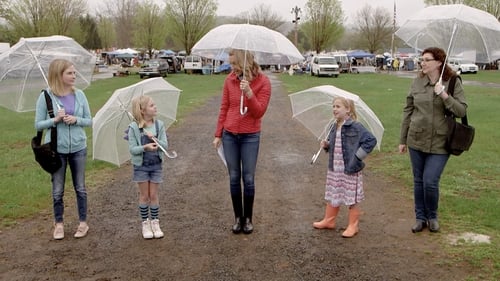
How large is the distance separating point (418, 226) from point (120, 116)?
11.2 ft

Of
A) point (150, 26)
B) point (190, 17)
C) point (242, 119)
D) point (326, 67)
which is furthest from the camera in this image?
point (150, 26)

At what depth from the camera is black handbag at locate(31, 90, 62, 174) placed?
491 centimetres

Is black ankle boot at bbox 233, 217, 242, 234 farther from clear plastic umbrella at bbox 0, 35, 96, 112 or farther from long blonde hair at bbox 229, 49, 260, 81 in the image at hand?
clear plastic umbrella at bbox 0, 35, 96, 112

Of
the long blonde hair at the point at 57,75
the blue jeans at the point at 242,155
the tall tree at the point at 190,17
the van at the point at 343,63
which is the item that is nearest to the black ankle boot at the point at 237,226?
the blue jeans at the point at 242,155

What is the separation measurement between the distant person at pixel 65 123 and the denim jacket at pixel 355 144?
263cm

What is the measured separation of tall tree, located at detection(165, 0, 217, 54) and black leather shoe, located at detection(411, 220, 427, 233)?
57.3 m

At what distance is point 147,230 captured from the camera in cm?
522

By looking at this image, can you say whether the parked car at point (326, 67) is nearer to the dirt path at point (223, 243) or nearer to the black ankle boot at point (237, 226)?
the dirt path at point (223, 243)

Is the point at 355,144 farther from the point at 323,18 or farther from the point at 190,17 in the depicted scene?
the point at 323,18

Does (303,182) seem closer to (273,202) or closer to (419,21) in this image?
(273,202)

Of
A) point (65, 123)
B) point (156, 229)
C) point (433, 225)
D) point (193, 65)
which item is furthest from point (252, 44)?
point (193, 65)

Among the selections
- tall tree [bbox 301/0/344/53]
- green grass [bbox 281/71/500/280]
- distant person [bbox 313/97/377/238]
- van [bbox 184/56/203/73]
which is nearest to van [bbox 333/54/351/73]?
tall tree [bbox 301/0/344/53]

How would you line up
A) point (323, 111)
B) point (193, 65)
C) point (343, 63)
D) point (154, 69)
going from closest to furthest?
point (323, 111) < point (154, 69) < point (193, 65) < point (343, 63)

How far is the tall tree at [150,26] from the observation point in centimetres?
6438
